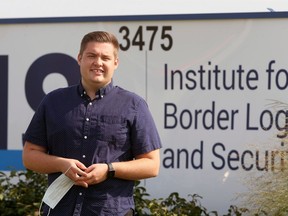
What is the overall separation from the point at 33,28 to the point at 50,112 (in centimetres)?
257

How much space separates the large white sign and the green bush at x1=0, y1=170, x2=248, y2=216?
0.17m

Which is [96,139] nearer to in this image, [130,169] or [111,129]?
[111,129]

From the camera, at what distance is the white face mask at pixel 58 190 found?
9.35 ft

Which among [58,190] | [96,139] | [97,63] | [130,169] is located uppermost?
[97,63]

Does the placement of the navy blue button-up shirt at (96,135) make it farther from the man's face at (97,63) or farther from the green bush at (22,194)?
the green bush at (22,194)

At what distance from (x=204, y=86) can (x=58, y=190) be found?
2.42 meters

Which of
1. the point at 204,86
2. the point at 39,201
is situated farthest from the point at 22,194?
the point at 204,86

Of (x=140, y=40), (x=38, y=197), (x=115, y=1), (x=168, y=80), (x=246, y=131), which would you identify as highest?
(x=115, y=1)

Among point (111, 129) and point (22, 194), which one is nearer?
point (111, 129)

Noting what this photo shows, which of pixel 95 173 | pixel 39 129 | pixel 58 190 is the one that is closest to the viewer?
pixel 95 173

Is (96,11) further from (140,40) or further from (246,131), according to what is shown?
(246,131)

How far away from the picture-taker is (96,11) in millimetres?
5270

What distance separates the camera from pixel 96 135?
284 centimetres

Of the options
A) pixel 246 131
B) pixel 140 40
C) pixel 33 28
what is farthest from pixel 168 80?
pixel 33 28
